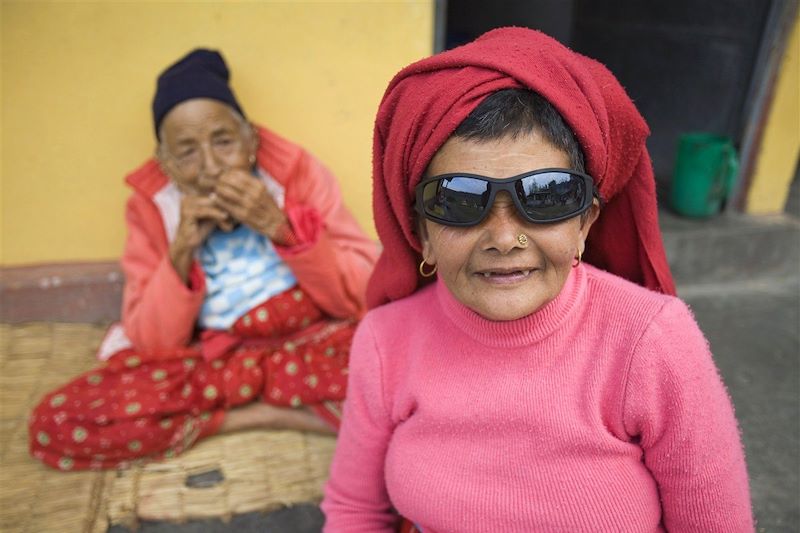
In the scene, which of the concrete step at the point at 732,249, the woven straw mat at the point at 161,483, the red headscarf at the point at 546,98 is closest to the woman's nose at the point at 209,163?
the woven straw mat at the point at 161,483

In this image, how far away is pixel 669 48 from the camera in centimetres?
469

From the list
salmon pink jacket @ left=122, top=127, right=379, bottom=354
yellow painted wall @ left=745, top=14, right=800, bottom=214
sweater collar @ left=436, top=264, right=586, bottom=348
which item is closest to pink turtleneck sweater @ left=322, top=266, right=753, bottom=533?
sweater collar @ left=436, top=264, right=586, bottom=348

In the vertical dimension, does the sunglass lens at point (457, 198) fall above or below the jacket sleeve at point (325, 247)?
above

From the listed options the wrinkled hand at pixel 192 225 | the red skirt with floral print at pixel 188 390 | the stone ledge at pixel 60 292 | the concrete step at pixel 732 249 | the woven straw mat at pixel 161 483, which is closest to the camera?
the woven straw mat at pixel 161 483

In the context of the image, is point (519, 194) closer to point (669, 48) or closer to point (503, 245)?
point (503, 245)

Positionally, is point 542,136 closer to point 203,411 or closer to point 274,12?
point 203,411

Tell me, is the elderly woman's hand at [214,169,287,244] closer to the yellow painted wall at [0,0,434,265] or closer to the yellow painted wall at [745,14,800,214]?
the yellow painted wall at [0,0,434,265]

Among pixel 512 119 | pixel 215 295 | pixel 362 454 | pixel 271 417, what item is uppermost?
pixel 512 119

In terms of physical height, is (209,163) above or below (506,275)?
below

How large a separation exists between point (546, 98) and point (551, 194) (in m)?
0.17

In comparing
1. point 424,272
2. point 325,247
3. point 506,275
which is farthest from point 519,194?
point 325,247

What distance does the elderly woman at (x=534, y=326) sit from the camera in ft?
3.63

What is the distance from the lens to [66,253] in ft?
9.98

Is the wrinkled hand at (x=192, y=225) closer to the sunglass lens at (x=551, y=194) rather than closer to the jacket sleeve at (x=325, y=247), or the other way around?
the jacket sleeve at (x=325, y=247)
